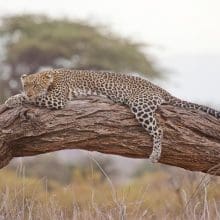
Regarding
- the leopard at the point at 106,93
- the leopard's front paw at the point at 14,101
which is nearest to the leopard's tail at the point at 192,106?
the leopard at the point at 106,93

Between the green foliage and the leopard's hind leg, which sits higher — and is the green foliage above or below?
above

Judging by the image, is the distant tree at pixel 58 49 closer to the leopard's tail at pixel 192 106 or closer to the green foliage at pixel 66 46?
the green foliage at pixel 66 46

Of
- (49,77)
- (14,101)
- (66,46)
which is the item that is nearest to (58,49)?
(66,46)

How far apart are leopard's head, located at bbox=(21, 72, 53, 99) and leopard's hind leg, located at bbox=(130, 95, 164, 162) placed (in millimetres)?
640

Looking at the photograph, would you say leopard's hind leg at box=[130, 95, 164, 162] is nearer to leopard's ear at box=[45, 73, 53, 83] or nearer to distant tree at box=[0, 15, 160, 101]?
leopard's ear at box=[45, 73, 53, 83]

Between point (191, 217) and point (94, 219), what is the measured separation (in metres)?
0.58

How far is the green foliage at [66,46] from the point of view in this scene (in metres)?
A: 19.4

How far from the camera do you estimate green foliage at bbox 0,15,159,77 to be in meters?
19.4

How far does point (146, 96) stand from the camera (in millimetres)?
5594

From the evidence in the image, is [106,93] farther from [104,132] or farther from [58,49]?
[58,49]

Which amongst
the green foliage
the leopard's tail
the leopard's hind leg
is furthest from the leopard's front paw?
the green foliage

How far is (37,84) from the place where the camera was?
225 inches

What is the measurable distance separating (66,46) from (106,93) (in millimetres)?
13935

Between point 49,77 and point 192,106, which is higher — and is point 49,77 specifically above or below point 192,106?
above
